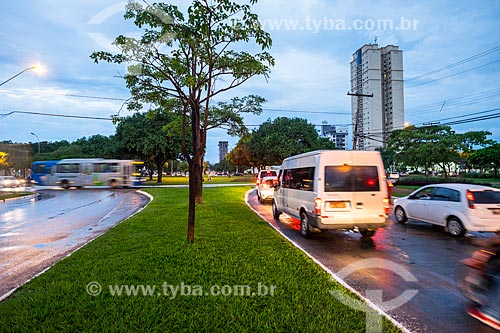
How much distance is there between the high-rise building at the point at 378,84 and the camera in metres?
35.8

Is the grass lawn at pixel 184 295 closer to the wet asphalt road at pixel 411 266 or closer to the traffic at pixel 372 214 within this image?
the wet asphalt road at pixel 411 266

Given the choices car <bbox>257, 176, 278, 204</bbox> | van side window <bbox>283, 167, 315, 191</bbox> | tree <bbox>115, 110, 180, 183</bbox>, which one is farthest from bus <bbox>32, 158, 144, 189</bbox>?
van side window <bbox>283, 167, 315, 191</bbox>

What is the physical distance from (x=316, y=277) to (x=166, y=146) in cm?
3551

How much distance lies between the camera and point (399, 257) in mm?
7051

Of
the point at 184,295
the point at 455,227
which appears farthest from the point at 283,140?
the point at 184,295

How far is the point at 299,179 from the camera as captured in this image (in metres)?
9.81

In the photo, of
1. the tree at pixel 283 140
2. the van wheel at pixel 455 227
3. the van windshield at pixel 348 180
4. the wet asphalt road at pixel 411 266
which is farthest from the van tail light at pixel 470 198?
the tree at pixel 283 140

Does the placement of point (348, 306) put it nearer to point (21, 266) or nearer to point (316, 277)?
point (316, 277)

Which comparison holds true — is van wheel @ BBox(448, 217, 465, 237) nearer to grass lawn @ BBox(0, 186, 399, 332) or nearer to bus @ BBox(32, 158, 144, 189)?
grass lawn @ BBox(0, 186, 399, 332)

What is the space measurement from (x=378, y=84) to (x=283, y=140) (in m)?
13.2

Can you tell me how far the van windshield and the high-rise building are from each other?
26.7 metres

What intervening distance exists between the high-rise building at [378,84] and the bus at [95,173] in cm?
2419

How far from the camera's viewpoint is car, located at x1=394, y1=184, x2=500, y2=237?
870cm

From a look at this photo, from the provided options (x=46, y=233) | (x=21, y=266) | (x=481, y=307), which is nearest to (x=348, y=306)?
(x=481, y=307)
